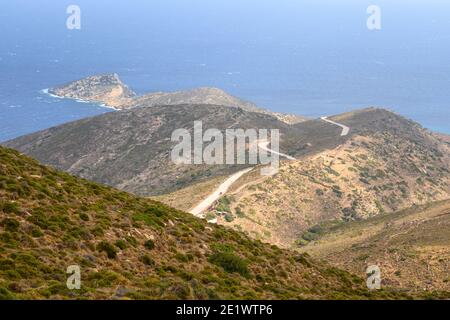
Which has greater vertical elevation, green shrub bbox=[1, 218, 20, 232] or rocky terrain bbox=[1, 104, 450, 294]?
A: green shrub bbox=[1, 218, 20, 232]

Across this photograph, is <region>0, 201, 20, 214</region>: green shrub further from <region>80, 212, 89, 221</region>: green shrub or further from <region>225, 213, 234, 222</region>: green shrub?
<region>225, 213, 234, 222</region>: green shrub

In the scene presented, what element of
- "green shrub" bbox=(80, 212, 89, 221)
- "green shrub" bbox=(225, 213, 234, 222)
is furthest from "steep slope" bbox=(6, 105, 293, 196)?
"green shrub" bbox=(80, 212, 89, 221)

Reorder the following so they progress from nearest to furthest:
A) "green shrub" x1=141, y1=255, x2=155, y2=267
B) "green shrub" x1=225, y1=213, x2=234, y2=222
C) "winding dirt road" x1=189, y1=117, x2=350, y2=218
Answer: "green shrub" x1=141, y1=255, x2=155, y2=267
"green shrub" x1=225, y1=213, x2=234, y2=222
"winding dirt road" x1=189, y1=117, x2=350, y2=218

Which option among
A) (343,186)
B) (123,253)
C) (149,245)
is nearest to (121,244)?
(123,253)

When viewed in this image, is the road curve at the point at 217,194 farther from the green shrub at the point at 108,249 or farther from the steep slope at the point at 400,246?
the green shrub at the point at 108,249

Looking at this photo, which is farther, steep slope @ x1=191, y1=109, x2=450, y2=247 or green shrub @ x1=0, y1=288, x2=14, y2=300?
steep slope @ x1=191, y1=109, x2=450, y2=247

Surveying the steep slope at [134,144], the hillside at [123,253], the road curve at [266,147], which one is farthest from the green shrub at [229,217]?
the road curve at [266,147]

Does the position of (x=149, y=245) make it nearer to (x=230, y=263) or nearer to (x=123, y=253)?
(x=123, y=253)
